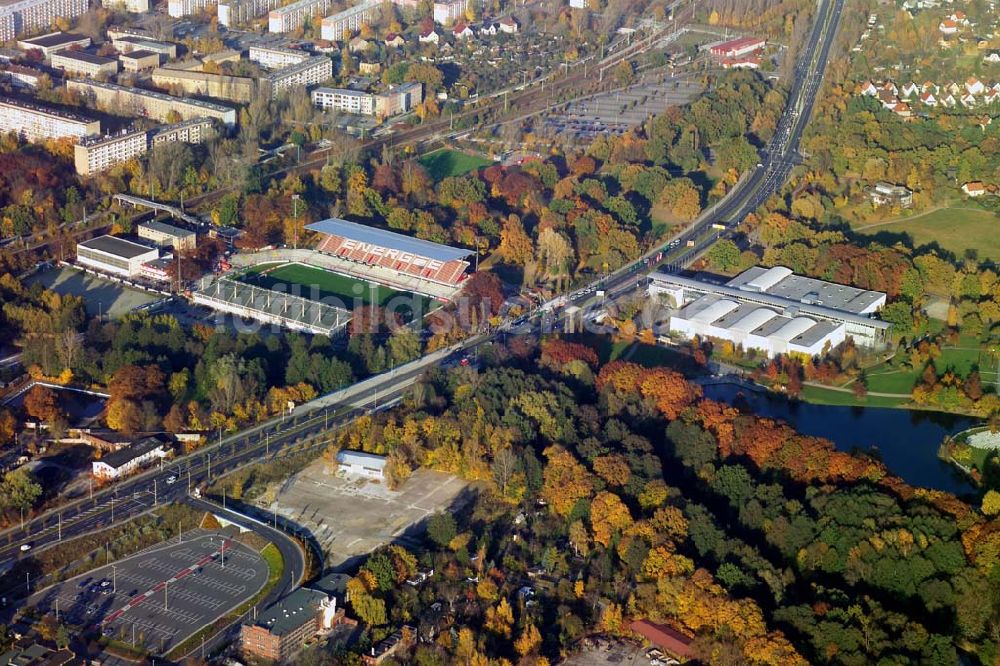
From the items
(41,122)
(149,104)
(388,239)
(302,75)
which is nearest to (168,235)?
(388,239)

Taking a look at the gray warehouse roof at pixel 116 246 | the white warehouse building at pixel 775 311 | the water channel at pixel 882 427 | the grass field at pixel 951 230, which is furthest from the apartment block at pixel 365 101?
the water channel at pixel 882 427

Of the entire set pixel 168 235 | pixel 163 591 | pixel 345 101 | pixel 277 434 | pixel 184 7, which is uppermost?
pixel 184 7

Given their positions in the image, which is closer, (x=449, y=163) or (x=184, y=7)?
(x=449, y=163)

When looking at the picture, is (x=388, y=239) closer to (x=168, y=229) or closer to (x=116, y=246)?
(x=168, y=229)

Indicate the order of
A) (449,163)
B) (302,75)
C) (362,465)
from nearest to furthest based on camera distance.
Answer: (362,465) → (449,163) → (302,75)

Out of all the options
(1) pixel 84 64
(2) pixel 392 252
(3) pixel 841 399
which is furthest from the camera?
(1) pixel 84 64

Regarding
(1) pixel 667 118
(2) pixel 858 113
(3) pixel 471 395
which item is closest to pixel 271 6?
(1) pixel 667 118

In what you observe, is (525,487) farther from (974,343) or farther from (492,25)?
(492,25)
